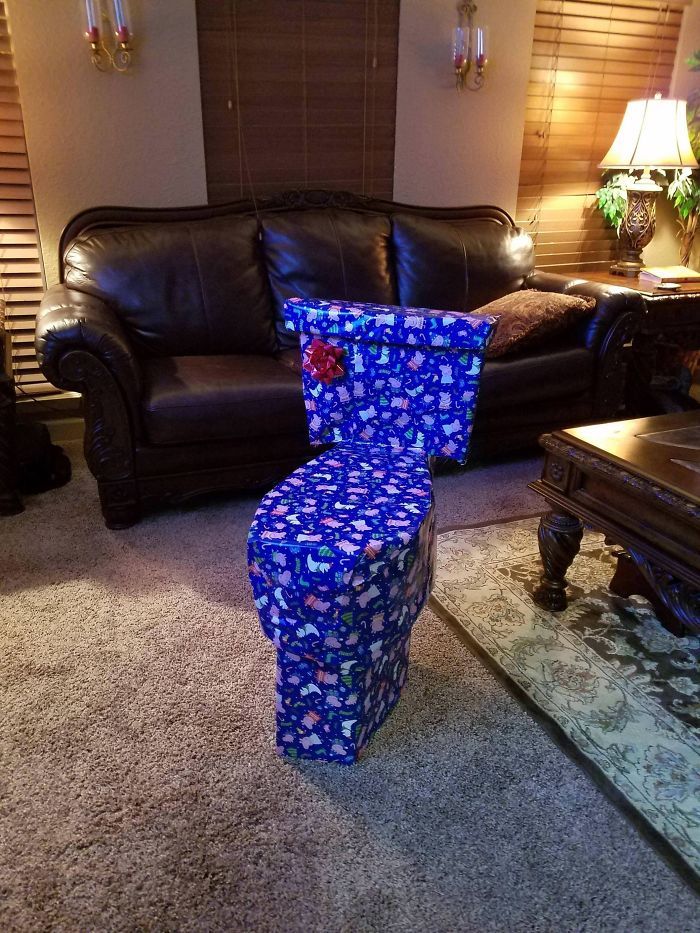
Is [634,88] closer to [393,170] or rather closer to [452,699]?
[393,170]

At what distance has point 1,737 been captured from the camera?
136 centimetres

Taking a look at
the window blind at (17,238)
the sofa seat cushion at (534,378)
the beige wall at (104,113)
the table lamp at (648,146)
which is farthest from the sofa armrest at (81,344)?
the table lamp at (648,146)

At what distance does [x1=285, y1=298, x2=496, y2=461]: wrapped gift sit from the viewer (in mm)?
1538

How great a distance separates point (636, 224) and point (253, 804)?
2.96 meters

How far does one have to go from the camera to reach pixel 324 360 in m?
1.61

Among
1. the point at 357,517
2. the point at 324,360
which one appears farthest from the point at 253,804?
the point at 324,360

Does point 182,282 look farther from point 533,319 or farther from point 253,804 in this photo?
point 253,804

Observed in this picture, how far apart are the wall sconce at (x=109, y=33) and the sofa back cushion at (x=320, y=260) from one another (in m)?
0.78

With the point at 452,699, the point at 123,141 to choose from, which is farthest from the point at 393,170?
the point at 452,699

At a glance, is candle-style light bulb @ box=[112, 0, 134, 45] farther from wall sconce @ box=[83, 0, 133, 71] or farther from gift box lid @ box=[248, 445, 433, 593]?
gift box lid @ box=[248, 445, 433, 593]

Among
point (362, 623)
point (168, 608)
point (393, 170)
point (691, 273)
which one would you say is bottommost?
point (168, 608)

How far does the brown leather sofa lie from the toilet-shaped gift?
572mm

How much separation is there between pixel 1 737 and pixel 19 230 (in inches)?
78.5

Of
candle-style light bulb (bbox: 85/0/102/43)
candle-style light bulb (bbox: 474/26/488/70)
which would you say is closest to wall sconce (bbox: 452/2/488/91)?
candle-style light bulb (bbox: 474/26/488/70)
